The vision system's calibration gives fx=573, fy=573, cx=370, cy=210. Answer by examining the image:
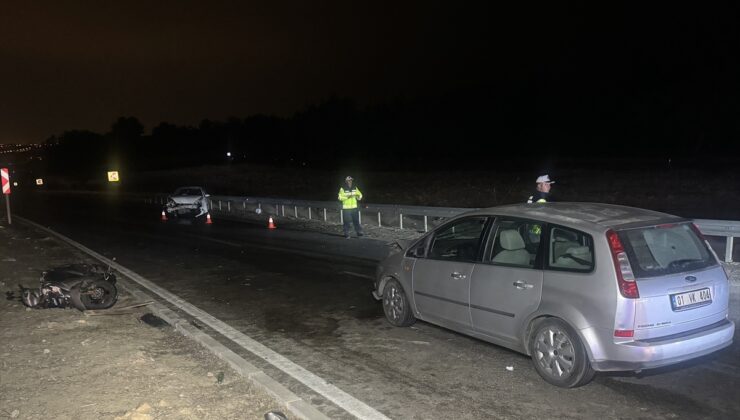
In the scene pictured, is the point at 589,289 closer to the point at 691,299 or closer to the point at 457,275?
Answer: the point at 691,299

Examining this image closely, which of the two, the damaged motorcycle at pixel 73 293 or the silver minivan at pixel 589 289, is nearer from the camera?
the silver minivan at pixel 589 289

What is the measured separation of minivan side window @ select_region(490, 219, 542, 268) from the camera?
5.37 m

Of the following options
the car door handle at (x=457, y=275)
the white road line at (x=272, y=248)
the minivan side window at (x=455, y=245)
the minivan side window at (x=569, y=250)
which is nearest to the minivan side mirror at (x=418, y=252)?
the minivan side window at (x=455, y=245)

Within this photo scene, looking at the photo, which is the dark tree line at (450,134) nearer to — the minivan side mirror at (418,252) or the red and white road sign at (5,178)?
the red and white road sign at (5,178)

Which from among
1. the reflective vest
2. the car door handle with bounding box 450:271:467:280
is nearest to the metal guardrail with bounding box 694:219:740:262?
the car door handle with bounding box 450:271:467:280

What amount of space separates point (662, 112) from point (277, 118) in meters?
94.9

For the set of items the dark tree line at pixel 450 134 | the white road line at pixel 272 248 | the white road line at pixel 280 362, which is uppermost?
the dark tree line at pixel 450 134

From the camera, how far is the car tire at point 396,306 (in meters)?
6.78

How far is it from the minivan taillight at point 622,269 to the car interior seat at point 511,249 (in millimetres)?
886

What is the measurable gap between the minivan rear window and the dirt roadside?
10.3 feet

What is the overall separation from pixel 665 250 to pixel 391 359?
108 inches

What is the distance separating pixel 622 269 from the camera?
4527mm

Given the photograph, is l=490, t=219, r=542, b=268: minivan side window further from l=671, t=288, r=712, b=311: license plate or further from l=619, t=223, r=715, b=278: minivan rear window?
l=671, t=288, r=712, b=311: license plate

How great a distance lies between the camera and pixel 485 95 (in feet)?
321
